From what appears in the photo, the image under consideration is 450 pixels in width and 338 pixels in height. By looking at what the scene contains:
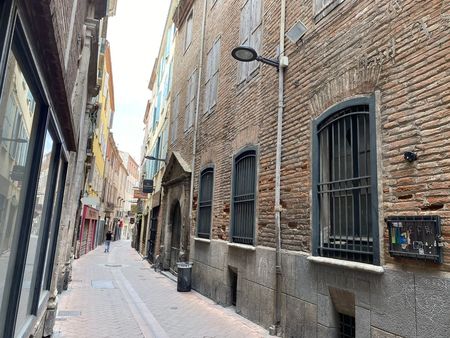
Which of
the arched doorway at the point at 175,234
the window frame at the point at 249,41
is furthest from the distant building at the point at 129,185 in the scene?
the window frame at the point at 249,41

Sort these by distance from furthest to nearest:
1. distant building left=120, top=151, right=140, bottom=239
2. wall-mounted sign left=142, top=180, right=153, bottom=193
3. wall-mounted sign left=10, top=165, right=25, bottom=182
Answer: distant building left=120, top=151, right=140, bottom=239
wall-mounted sign left=142, top=180, right=153, bottom=193
wall-mounted sign left=10, top=165, right=25, bottom=182

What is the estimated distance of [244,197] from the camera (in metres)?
8.63

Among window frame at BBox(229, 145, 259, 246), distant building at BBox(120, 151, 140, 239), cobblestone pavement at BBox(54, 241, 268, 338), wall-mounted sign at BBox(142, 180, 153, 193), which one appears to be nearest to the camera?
cobblestone pavement at BBox(54, 241, 268, 338)

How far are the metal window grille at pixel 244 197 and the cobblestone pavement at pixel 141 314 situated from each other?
70.5 inches

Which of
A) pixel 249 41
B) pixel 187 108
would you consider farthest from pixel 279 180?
pixel 187 108

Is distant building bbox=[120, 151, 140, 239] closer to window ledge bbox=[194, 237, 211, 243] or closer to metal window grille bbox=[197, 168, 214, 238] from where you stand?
metal window grille bbox=[197, 168, 214, 238]

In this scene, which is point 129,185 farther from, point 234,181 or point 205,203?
point 234,181

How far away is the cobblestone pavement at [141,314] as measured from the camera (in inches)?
265

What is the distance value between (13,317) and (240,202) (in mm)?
6321

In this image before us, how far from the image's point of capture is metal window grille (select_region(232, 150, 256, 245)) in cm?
819

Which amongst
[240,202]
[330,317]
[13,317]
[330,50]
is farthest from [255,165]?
[13,317]

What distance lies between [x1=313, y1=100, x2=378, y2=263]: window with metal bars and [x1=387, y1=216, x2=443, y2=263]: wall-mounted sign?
0.33m

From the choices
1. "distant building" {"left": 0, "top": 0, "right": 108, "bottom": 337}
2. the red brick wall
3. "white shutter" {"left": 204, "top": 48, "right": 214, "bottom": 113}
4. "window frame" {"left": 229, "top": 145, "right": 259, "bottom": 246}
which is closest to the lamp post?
the red brick wall

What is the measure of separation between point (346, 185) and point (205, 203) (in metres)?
6.63
